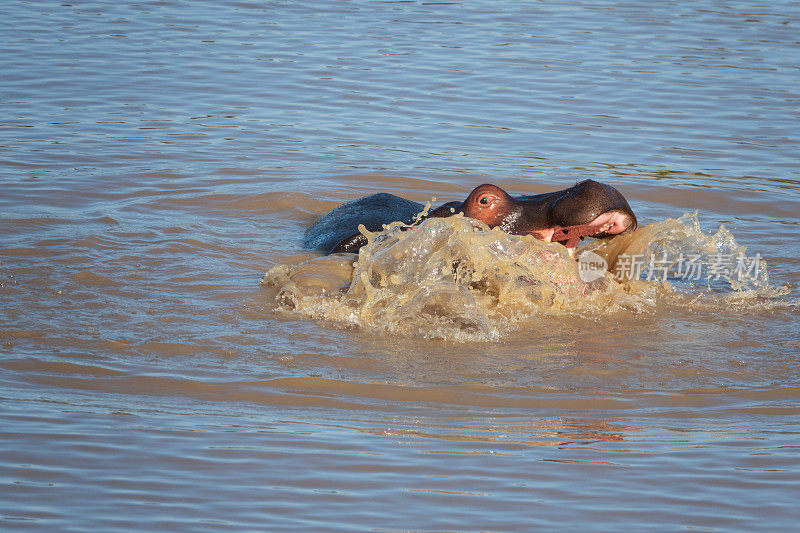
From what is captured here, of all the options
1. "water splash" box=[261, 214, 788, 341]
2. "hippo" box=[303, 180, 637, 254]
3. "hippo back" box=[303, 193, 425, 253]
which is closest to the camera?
"hippo" box=[303, 180, 637, 254]

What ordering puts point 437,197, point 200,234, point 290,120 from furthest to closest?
point 290,120
point 437,197
point 200,234

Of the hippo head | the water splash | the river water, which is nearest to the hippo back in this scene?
the river water

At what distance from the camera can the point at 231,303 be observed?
5.98 m

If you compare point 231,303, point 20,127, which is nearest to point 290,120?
point 20,127

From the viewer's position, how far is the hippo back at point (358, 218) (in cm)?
680

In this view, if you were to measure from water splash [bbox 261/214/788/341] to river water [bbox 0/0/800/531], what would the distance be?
0.08ft

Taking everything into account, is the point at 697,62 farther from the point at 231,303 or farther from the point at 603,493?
the point at 603,493

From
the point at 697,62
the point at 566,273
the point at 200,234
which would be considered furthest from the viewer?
the point at 697,62

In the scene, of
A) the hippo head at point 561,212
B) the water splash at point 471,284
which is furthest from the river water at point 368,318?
the hippo head at point 561,212

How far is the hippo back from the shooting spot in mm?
6799

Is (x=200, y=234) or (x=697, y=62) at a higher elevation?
(x=697, y=62)

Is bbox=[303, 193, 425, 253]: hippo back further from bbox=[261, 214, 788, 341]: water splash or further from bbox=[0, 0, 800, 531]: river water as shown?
bbox=[261, 214, 788, 341]: water splash

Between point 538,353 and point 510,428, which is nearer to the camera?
point 510,428

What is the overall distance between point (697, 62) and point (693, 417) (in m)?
9.87
